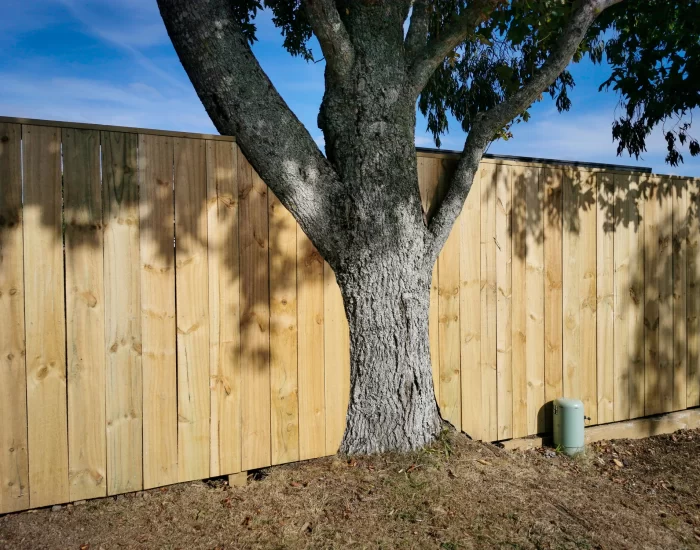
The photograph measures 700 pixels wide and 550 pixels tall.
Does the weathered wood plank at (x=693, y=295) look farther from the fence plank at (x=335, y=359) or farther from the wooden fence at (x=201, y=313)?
the fence plank at (x=335, y=359)

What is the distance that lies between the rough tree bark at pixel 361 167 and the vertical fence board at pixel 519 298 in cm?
109

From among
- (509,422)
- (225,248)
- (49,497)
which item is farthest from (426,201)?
(49,497)

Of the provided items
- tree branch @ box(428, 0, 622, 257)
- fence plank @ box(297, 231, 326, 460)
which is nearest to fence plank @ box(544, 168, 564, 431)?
tree branch @ box(428, 0, 622, 257)

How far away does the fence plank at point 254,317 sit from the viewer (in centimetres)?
368

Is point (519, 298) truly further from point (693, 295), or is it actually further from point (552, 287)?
point (693, 295)

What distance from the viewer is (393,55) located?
3693mm

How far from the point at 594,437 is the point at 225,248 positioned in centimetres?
353

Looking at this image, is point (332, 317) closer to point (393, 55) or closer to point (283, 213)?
point (283, 213)

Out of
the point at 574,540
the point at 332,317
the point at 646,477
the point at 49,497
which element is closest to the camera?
the point at 574,540

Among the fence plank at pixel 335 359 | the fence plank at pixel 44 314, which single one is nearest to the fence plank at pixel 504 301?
the fence plank at pixel 335 359

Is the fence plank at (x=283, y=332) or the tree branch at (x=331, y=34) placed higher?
the tree branch at (x=331, y=34)

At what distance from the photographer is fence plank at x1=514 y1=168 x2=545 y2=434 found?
466 cm

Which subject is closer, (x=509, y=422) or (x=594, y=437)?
(x=509, y=422)

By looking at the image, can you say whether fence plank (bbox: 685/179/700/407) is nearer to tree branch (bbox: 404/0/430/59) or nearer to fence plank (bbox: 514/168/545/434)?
fence plank (bbox: 514/168/545/434)
